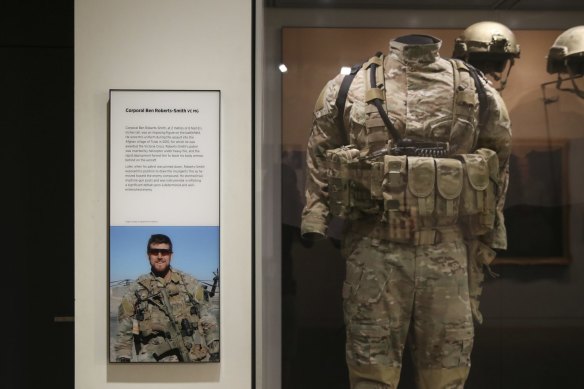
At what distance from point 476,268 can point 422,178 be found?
0.41 metres

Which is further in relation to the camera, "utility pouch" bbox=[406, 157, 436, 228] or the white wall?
the white wall

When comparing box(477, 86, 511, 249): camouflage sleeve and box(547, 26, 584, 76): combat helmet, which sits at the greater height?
box(547, 26, 584, 76): combat helmet

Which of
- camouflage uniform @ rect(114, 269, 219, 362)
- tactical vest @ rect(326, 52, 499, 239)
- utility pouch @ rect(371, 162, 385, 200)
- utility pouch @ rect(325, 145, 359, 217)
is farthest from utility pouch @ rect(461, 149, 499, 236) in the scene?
camouflage uniform @ rect(114, 269, 219, 362)

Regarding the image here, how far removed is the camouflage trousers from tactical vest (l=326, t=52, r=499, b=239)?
8cm

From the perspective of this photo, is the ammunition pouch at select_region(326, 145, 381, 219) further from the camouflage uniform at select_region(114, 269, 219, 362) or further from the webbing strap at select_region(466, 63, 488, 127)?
the camouflage uniform at select_region(114, 269, 219, 362)

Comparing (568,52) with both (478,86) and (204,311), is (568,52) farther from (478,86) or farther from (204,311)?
(204,311)

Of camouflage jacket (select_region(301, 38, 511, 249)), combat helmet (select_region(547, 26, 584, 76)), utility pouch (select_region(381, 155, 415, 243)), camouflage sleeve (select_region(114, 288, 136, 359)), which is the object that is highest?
combat helmet (select_region(547, 26, 584, 76))

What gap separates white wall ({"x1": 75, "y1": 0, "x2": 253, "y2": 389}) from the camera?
86.7 inches

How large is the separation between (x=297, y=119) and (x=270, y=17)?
0.39m

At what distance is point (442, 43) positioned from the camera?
7.29 ft

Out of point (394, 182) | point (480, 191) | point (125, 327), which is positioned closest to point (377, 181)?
point (394, 182)

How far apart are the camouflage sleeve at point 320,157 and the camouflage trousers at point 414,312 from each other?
20 cm

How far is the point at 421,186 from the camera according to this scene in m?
2.06

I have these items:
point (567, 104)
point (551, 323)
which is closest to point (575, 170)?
point (567, 104)
